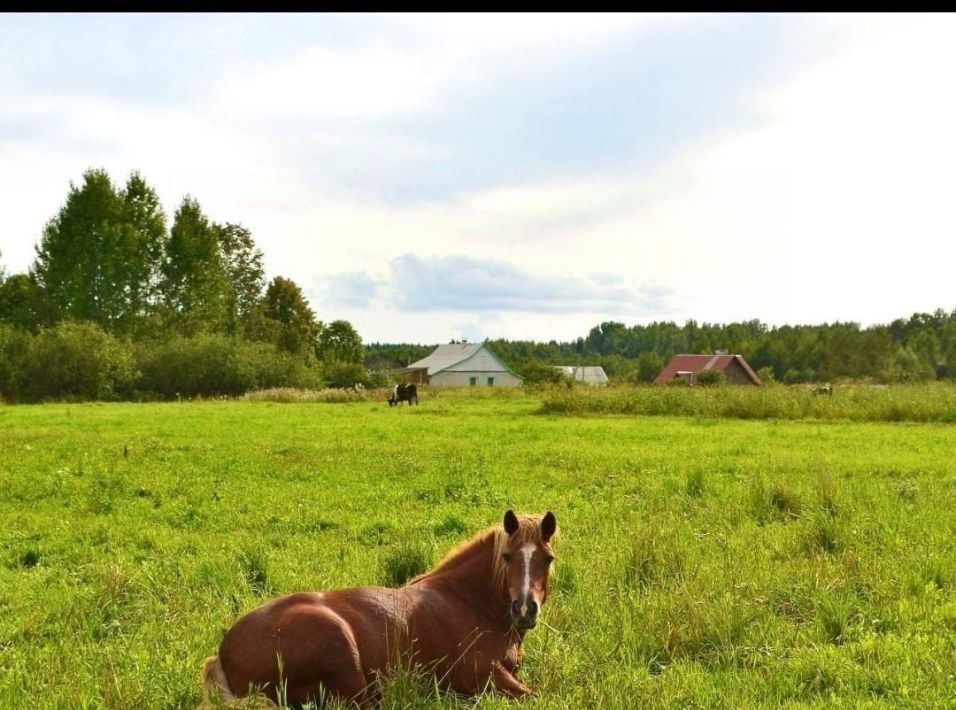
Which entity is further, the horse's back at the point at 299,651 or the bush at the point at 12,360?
the bush at the point at 12,360

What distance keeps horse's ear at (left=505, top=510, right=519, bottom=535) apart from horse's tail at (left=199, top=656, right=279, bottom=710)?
6.19ft

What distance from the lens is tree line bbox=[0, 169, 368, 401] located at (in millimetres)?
50312

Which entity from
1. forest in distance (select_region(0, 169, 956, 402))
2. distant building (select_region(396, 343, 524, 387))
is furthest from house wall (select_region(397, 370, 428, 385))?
forest in distance (select_region(0, 169, 956, 402))

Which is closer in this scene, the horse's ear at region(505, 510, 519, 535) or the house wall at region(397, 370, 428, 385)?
the horse's ear at region(505, 510, 519, 535)

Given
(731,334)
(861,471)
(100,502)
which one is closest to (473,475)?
(100,502)

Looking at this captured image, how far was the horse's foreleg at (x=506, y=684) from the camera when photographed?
208 inches

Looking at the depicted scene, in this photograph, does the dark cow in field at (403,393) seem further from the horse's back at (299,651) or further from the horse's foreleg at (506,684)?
the horse's back at (299,651)

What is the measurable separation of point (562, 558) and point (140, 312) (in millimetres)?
62720

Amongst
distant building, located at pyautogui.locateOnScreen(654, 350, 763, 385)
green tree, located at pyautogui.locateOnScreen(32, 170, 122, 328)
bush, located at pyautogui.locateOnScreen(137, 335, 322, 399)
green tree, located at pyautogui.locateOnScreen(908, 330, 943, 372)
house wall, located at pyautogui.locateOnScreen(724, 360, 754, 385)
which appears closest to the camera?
bush, located at pyautogui.locateOnScreen(137, 335, 322, 399)

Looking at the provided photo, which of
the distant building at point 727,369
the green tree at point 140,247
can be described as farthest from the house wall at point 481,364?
the green tree at point 140,247

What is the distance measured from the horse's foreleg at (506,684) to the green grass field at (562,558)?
13cm

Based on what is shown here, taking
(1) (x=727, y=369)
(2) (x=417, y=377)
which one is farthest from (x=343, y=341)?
(1) (x=727, y=369)

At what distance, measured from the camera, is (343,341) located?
94.9 m

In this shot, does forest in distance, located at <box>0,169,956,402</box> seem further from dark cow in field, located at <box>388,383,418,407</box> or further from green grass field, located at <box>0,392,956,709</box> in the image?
green grass field, located at <box>0,392,956,709</box>
